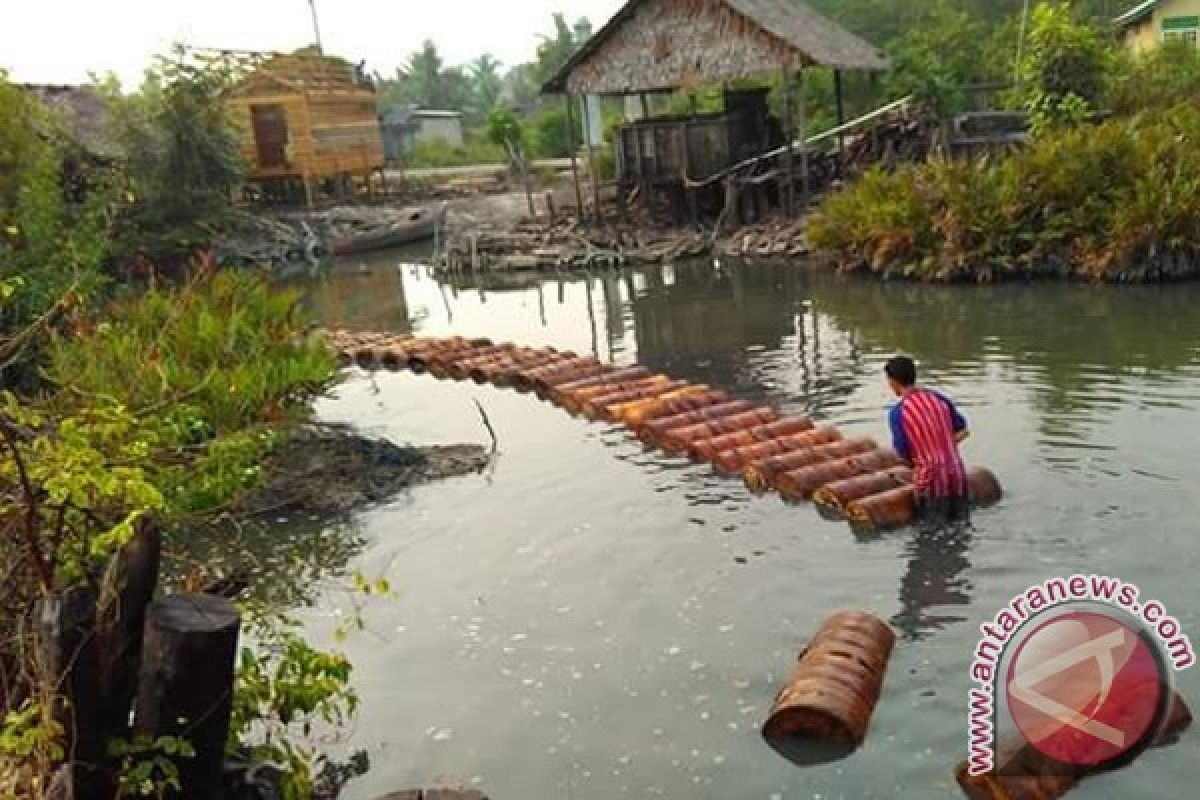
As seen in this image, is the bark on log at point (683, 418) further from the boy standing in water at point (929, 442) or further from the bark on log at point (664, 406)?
the boy standing in water at point (929, 442)

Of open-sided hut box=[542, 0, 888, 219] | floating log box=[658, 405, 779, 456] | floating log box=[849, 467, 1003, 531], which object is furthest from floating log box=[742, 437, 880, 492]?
open-sided hut box=[542, 0, 888, 219]

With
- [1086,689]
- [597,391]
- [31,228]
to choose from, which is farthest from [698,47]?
[1086,689]

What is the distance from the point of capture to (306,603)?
755 centimetres

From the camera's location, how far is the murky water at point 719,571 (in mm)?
5336

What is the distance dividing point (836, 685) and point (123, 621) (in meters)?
3.19

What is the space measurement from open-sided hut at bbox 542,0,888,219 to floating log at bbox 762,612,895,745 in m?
16.9

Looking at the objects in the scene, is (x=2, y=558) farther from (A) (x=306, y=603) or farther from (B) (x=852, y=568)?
(B) (x=852, y=568)

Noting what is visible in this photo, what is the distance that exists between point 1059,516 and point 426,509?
15.5 ft

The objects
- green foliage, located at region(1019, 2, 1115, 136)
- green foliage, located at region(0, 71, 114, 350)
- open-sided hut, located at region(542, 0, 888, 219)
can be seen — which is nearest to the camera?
green foliage, located at region(0, 71, 114, 350)

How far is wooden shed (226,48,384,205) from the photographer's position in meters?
33.0

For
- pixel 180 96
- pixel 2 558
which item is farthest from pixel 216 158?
pixel 2 558

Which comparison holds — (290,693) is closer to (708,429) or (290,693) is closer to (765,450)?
(765,450)

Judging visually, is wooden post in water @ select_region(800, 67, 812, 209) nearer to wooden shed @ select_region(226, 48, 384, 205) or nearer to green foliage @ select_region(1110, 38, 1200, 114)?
green foliage @ select_region(1110, 38, 1200, 114)

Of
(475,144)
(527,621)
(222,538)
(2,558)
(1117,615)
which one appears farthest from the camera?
(475,144)
